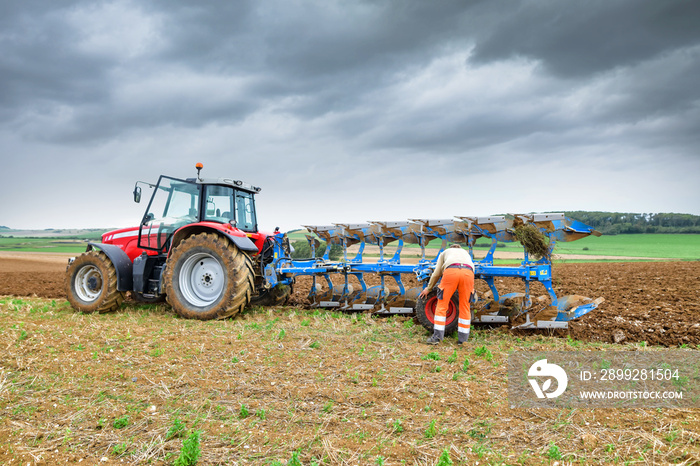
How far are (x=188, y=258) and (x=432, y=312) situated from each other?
14.0 ft

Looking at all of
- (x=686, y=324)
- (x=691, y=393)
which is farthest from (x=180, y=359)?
(x=686, y=324)

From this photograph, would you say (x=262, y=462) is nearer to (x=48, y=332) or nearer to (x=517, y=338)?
(x=517, y=338)

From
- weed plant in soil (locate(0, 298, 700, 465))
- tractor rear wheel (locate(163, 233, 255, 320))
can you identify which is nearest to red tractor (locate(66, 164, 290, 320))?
tractor rear wheel (locate(163, 233, 255, 320))

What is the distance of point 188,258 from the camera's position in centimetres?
786

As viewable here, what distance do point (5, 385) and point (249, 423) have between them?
8.81ft

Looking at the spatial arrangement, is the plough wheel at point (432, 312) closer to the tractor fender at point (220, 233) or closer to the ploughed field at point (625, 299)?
the ploughed field at point (625, 299)

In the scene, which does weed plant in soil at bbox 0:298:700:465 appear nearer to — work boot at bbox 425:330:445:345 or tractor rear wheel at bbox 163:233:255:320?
work boot at bbox 425:330:445:345

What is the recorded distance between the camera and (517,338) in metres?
6.37

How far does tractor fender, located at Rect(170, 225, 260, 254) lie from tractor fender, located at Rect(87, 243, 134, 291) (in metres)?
1.06
